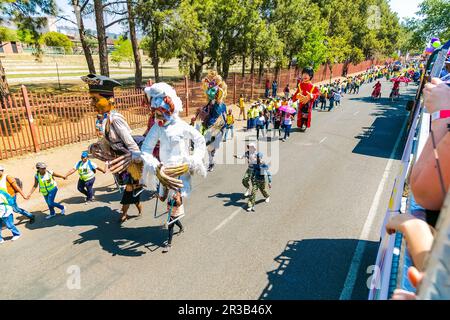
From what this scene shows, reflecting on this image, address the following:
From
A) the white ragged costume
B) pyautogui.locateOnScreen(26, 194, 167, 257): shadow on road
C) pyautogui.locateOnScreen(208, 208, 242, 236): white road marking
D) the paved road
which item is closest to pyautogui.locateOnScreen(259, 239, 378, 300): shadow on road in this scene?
the paved road

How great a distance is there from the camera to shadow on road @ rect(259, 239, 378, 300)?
428 cm

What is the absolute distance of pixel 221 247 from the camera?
17.6ft

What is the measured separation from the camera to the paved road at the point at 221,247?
441 centimetres

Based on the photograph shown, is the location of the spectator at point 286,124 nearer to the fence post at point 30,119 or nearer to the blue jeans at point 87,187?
the blue jeans at point 87,187

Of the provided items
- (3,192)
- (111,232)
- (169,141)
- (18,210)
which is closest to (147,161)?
(169,141)

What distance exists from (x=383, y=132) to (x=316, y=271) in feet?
37.5

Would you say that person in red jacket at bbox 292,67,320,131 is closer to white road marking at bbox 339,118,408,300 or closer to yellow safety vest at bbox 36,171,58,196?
white road marking at bbox 339,118,408,300

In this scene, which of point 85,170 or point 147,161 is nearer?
point 147,161

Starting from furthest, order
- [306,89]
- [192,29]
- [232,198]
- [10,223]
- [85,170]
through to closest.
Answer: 1. [192,29]
2. [306,89]
3. [232,198]
4. [85,170]
5. [10,223]

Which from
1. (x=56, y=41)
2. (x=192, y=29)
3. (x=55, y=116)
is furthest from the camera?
(x=56, y=41)

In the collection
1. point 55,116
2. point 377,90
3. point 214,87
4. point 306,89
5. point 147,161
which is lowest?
point 377,90

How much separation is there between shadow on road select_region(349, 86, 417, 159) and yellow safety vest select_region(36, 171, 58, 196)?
9.74m

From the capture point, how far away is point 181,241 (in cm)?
555

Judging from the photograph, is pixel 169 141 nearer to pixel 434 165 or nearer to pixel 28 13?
pixel 434 165
